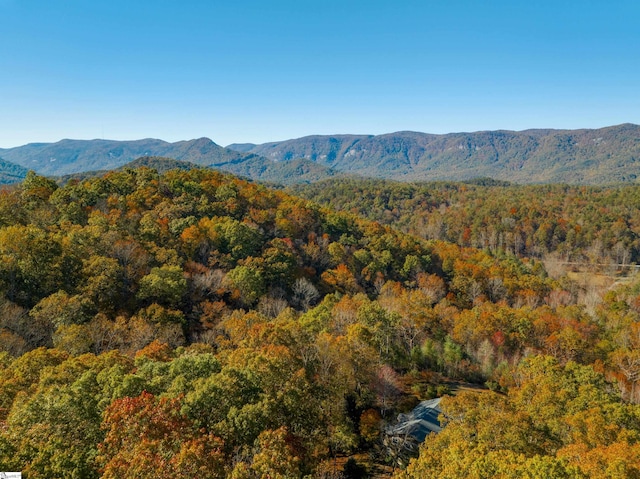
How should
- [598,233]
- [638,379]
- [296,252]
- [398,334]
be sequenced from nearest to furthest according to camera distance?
[638,379]
[398,334]
[296,252]
[598,233]

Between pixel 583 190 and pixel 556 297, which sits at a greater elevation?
pixel 583 190

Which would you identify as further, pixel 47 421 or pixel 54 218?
pixel 54 218

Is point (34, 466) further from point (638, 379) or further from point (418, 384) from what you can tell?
point (638, 379)

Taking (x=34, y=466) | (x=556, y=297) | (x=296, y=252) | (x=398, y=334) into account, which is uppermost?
(x=34, y=466)

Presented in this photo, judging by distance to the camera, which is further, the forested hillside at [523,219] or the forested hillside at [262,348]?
the forested hillside at [523,219]

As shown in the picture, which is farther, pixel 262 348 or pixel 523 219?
pixel 523 219

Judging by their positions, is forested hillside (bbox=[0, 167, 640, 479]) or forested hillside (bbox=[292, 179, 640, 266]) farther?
forested hillside (bbox=[292, 179, 640, 266])

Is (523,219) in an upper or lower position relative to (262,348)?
lower

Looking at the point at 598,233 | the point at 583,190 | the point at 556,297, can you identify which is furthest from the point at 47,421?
the point at 583,190
